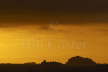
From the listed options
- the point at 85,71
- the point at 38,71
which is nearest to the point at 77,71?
the point at 85,71

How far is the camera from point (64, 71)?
186 feet

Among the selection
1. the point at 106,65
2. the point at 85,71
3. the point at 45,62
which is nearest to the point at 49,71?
the point at 85,71

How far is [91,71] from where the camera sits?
52844 millimetres

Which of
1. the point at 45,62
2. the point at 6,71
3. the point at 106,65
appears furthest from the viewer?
the point at 45,62

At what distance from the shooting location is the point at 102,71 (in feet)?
169

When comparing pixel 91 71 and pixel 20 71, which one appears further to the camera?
pixel 20 71

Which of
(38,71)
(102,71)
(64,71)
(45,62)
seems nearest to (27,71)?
(38,71)

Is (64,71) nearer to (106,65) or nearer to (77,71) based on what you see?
(77,71)

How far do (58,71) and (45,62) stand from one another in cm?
1423

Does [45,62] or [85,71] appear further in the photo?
[45,62]

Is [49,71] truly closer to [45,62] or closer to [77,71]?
[77,71]

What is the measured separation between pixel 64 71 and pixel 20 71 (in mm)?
5587

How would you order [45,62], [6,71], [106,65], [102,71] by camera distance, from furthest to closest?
1. [45,62]
2. [106,65]
3. [6,71]
4. [102,71]

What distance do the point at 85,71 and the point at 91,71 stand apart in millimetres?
1880
